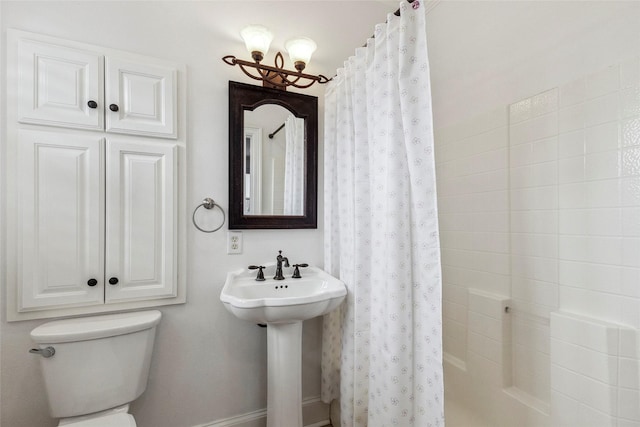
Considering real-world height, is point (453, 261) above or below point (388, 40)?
below

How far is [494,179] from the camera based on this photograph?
1.48 meters

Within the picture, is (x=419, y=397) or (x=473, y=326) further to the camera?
(x=473, y=326)

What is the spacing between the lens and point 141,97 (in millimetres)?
1373

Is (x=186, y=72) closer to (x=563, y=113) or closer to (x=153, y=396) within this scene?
(x=153, y=396)

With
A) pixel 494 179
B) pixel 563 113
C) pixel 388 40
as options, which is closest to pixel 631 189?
pixel 563 113

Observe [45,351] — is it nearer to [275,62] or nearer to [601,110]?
[275,62]

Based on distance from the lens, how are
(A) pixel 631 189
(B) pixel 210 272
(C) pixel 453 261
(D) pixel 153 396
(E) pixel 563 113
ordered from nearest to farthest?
(A) pixel 631 189 < (E) pixel 563 113 < (D) pixel 153 396 < (B) pixel 210 272 < (C) pixel 453 261

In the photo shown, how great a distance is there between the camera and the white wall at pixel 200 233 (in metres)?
1.37

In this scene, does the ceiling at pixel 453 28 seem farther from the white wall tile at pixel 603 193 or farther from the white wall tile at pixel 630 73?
the white wall tile at pixel 603 193

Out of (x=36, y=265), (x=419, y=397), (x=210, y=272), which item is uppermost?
(x=36, y=265)

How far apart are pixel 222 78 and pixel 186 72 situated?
18 centimetres

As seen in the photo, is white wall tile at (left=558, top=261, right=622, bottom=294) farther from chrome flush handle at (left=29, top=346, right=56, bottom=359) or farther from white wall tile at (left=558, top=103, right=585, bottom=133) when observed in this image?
chrome flush handle at (left=29, top=346, right=56, bottom=359)

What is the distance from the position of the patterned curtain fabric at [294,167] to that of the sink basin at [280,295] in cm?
38

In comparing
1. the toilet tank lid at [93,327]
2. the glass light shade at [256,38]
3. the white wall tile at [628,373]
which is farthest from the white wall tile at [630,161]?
the toilet tank lid at [93,327]
